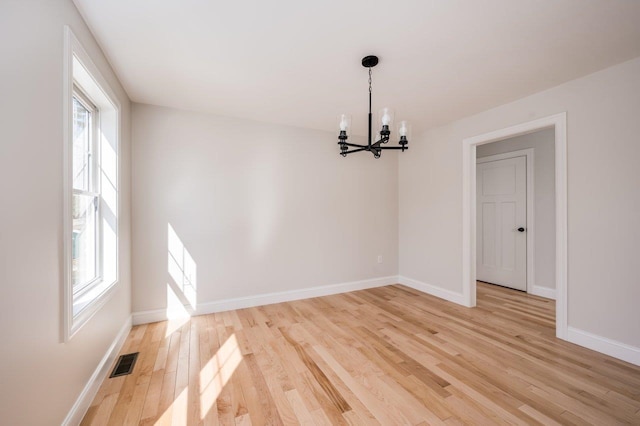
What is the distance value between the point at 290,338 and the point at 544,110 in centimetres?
347

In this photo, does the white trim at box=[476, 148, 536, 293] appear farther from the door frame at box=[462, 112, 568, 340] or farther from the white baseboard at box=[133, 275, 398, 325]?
the white baseboard at box=[133, 275, 398, 325]

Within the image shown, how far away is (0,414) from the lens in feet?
3.21

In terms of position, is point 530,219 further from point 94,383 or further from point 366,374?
point 94,383

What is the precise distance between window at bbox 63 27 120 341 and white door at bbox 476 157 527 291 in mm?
5278

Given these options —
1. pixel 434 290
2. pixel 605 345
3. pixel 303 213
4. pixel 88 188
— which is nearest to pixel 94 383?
pixel 88 188

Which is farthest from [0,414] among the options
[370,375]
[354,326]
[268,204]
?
[268,204]

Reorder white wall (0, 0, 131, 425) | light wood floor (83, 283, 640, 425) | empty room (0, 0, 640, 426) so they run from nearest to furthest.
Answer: white wall (0, 0, 131, 425)
empty room (0, 0, 640, 426)
light wood floor (83, 283, 640, 425)

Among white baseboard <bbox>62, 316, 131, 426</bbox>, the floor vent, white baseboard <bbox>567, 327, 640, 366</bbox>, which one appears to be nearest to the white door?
white baseboard <bbox>567, 327, 640, 366</bbox>

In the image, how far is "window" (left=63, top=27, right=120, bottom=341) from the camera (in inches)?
59.4

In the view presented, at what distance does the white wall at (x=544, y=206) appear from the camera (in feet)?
12.9

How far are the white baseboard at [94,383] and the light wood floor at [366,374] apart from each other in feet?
0.17

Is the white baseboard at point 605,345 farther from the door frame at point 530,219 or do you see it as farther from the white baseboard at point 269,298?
the white baseboard at point 269,298

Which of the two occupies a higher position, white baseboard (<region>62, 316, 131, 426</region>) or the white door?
the white door

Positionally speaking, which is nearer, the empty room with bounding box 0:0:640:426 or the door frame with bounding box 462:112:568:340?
the empty room with bounding box 0:0:640:426
